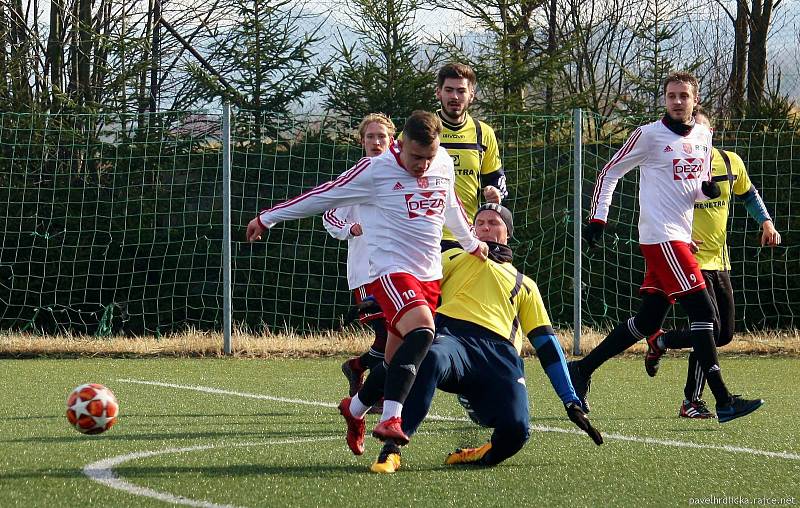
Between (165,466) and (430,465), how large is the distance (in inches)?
43.6

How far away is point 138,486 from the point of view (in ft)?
13.8

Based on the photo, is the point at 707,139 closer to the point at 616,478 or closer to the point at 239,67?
the point at 616,478

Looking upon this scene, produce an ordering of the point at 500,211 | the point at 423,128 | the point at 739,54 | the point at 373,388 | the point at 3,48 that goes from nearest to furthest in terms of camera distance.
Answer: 1. the point at 373,388
2. the point at 423,128
3. the point at 500,211
4. the point at 3,48
5. the point at 739,54

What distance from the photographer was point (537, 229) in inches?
500

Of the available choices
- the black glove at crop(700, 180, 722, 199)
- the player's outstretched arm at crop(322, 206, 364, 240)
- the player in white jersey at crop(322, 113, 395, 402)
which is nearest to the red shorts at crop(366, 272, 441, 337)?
the player in white jersey at crop(322, 113, 395, 402)

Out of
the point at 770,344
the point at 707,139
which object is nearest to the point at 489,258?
the point at 707,139

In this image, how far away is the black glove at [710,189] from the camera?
6969mm

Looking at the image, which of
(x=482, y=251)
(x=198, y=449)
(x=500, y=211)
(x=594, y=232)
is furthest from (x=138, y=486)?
(x=594, y=232)

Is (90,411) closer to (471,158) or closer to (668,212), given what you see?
(471,158)

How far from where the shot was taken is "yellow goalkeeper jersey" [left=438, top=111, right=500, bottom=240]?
690 centimetres

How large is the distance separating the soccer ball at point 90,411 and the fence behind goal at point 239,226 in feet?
23.9

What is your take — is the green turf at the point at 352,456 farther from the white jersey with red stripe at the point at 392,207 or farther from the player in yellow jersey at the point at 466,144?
the player in yellow jersey at the point at 466,144

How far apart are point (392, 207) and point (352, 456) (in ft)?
3.79

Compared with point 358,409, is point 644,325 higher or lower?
higher
